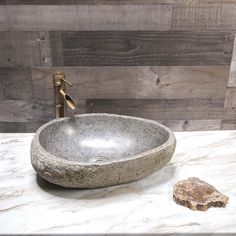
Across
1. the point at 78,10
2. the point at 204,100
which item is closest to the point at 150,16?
the point at 78,10

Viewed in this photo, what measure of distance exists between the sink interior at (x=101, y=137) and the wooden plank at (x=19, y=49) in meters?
0.26

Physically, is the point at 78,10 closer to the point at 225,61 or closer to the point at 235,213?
the point at 225,61

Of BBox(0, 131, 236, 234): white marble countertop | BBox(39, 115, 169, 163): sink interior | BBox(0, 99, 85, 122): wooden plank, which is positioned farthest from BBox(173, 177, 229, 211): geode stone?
BBox(0, 99, 85, 122): wooden plank

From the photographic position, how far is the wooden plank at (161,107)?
1.06 meters

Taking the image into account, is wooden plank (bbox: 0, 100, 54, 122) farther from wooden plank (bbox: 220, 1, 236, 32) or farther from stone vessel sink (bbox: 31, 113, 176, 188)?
wooden plank (bbox: 220, 1, 236, 32)

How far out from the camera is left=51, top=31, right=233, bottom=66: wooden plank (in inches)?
38.6

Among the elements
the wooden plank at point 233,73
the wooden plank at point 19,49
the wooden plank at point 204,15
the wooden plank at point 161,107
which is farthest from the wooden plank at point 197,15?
the wooden plank at point 19,49

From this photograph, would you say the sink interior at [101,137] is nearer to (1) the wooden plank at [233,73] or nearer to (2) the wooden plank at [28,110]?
(2) the wooden plank at [28,110]

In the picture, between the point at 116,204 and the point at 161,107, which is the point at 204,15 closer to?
the point at 161,107

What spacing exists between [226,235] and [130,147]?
1.29ft

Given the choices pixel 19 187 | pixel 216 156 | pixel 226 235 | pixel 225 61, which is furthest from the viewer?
pixel 225 61

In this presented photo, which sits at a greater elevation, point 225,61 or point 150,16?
point 150,16

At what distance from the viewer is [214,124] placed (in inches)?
43.7

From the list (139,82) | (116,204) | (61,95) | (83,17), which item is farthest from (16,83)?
(116,204)
